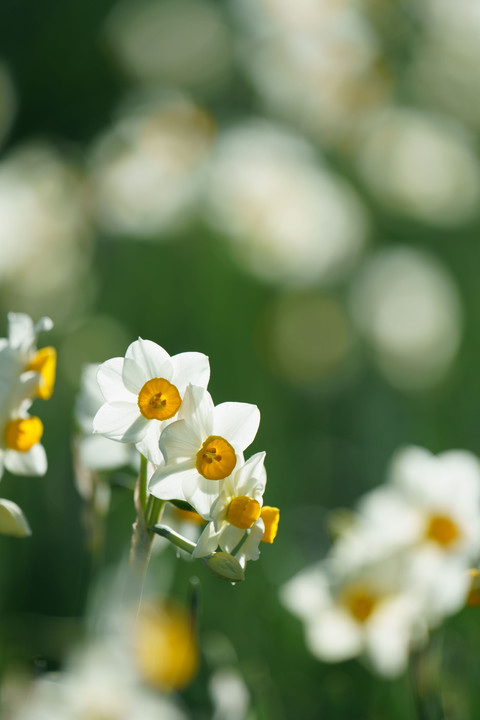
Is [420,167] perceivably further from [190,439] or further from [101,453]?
[190,439]

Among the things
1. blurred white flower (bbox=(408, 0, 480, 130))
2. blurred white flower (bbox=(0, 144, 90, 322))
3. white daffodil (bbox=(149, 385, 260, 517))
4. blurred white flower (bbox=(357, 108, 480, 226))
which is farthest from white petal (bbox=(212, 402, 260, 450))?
blurred white flower (bbox=(408, 0, 480, 130))

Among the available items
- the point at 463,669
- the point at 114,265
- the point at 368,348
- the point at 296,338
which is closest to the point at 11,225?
the point at 114,265

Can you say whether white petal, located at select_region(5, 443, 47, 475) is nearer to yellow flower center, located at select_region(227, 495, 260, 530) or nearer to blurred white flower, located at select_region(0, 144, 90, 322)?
yellow flower center, located at select_region(227, 495, 260, 530)

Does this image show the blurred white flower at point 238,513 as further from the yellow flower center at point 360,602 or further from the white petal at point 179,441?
the yellow flower center at point 360,602

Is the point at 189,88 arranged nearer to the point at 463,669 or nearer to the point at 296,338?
the point at 296,338

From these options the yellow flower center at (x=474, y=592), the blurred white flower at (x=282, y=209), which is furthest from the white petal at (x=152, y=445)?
the blurred white flower at (x=282, y=209)

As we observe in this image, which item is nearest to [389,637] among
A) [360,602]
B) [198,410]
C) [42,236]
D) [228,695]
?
[360,602]
